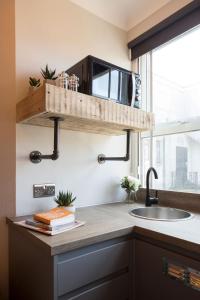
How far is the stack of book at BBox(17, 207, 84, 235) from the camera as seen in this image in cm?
99

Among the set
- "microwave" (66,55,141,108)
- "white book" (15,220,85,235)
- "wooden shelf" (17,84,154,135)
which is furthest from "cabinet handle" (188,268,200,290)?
"microwave" (66,55,141,108)

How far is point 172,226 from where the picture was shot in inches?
43.1

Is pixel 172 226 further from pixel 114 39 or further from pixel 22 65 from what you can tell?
pixel 114 39

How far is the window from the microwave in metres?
0.45

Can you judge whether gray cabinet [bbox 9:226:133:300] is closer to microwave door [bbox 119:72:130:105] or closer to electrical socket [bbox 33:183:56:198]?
electrical socket [bbox 33:183:56:198]

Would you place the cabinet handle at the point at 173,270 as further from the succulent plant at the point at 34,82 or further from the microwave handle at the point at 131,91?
the succulent plant at the point at 34,82

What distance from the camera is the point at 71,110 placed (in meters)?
1.06

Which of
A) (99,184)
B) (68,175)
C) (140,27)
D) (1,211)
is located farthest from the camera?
(140,27)

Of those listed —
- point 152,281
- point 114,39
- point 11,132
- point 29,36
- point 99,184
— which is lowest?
point 152,281

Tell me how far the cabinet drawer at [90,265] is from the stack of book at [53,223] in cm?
14

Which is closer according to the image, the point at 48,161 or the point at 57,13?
the point at 48,161

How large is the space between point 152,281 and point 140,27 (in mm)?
1802

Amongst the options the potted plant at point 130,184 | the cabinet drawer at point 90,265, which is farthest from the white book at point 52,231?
Answer: the potted plant at point 130,184

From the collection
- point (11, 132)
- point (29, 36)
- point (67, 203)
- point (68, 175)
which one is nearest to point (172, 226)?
point (67, 203)
